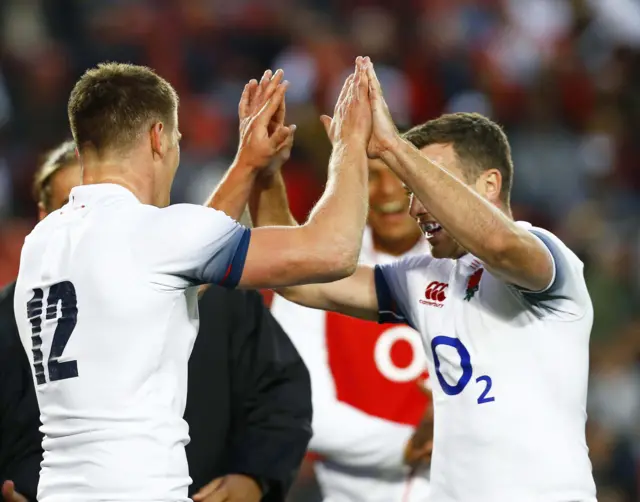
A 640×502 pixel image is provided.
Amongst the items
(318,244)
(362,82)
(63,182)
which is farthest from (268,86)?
(63,182)

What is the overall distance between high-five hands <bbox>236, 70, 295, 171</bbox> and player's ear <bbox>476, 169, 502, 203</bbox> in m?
0.60

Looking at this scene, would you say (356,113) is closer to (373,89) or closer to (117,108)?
(373,89)

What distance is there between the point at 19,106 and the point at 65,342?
666 cm

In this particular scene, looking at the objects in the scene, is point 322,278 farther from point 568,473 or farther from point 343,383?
point 343,383

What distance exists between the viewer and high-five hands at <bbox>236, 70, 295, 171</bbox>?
3.58m

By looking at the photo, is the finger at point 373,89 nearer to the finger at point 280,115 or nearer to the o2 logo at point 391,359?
the finger at point 280,115

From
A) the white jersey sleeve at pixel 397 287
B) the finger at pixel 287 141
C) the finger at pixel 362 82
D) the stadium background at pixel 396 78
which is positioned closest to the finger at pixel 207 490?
the white jersey sleeve at pixel 397 287

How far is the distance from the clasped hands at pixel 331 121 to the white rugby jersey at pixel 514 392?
0.52 meters

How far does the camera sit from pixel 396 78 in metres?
9.30

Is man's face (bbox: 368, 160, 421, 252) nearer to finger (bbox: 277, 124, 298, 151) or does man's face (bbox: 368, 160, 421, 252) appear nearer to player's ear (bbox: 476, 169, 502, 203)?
finger (bbox: 277, 124, 298, 151)

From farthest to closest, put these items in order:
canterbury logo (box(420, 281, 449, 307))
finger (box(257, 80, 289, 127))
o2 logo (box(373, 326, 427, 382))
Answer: o2 logo (box(373, 326, 427, 382)), finger (box(257, 80, 289, 127)), canterbury logo (box(420, 281, 449, 307))

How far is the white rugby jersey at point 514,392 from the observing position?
3178 millimetres

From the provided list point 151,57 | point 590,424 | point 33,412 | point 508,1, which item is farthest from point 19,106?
point 33,412

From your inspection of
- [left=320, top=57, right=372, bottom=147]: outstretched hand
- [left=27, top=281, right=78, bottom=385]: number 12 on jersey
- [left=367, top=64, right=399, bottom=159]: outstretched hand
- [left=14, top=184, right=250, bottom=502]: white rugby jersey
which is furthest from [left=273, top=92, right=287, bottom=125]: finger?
[left=27, top=281, right=78, bottom=385]: number 12 on jersey
